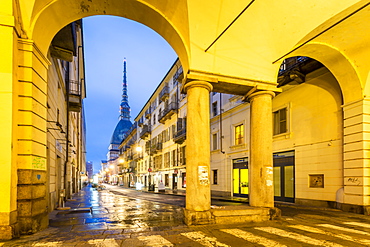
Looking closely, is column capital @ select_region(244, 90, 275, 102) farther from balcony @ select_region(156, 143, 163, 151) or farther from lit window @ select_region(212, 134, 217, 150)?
balcony @ select_region(156, 143, 163, 151)

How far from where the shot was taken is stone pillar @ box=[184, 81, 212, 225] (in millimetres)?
7716

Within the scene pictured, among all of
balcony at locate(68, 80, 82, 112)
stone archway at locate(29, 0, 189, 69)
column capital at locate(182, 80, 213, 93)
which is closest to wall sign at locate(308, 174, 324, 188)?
column capital at locate(182, 80, 213, 93)

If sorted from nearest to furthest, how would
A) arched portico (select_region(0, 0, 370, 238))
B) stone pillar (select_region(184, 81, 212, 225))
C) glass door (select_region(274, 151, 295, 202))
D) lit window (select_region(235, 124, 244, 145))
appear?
1. arched portico (select_region(0, 0, 370, 238))
2. stone pillar (select_region(184, 81, 212, 225))
3. glass door (select_region(274, 151, 295, 202))
4. lit window (select_region(235, 124, 244, 145))

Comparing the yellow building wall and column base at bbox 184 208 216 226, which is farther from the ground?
the yellow building wall

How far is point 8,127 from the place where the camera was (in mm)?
5926

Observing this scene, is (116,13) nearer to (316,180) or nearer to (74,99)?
(74,99)

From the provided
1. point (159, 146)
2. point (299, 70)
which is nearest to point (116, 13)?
point (299, 70)

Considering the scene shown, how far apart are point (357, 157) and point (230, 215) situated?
7.06 meters

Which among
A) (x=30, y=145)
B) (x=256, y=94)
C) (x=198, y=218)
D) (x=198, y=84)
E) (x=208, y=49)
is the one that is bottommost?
(x=198, y=218)

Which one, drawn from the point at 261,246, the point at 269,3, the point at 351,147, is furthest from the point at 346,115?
the point at 261,246

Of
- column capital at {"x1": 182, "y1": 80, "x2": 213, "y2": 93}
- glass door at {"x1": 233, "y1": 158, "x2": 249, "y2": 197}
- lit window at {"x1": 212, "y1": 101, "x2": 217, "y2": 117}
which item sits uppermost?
lit window at {"x1": 212, "y1": 101, "x2": 217, "y2": 117}

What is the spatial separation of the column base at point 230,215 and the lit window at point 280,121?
334 inches

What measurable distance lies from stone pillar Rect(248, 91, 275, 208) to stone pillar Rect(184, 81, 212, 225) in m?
2.04

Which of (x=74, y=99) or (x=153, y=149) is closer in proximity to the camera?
(x=74, y=99)
